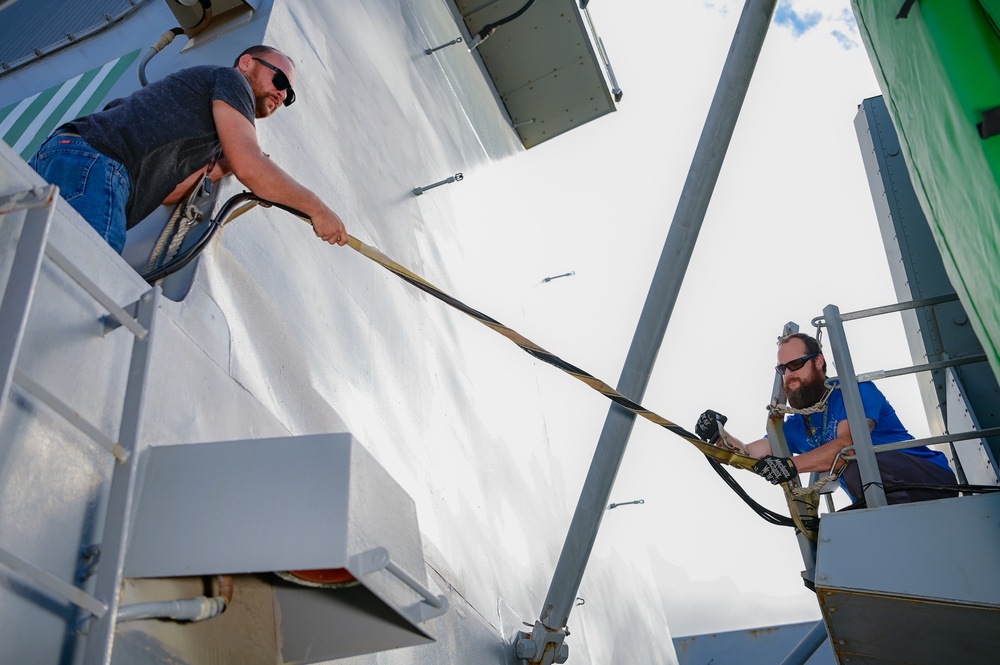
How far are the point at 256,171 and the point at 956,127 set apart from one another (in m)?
2.12

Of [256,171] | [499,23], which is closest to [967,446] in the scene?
[256,171]

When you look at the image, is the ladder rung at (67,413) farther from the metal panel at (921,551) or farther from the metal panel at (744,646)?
the metal panel at (744,646)

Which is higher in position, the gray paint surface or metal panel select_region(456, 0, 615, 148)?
metal panel select_region(456, 0, 615, 148)

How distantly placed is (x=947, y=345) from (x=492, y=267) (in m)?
3.85

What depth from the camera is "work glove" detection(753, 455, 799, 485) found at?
412 cm

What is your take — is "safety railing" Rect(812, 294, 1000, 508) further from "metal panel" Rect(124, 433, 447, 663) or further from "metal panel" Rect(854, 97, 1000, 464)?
"metal panel" Rect(124, 433, 447, 663)

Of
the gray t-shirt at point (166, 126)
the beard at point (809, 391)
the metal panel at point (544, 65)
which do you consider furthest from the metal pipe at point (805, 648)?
the metal panel at point (544, 65)

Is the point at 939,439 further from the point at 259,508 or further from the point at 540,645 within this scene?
the point at 259,508

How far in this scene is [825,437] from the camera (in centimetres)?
459

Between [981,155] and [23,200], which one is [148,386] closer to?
[23,200]

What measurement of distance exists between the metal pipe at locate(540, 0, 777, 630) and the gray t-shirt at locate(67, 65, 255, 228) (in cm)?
216

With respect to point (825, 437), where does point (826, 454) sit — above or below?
below

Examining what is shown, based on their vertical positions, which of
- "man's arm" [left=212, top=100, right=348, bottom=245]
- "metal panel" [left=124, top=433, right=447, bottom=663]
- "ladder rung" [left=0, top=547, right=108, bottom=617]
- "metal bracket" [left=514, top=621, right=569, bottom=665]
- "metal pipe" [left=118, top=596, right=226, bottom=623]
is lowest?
"ladder rung" [left=0, top=547, right=108, bottom=617]

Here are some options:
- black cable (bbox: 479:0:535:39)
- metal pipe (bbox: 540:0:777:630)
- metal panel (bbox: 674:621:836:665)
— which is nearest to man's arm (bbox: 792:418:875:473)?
metal pipe (bbox: 540:0:777:630)
